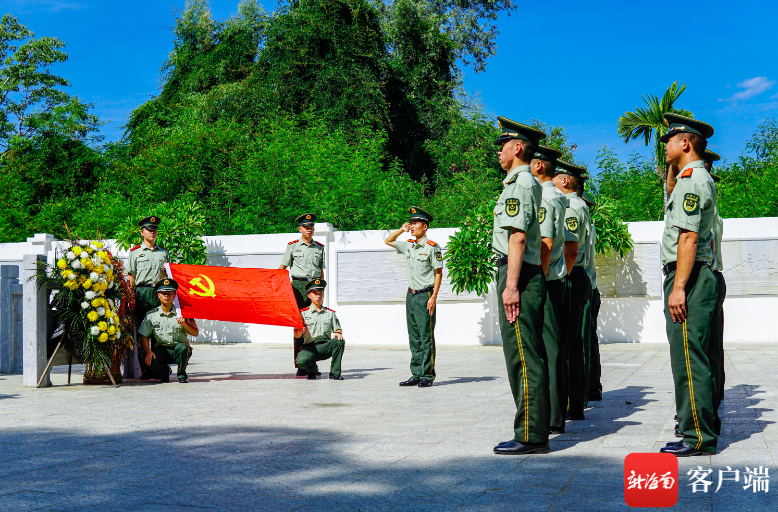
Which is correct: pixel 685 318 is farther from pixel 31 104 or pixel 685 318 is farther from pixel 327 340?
pixel 31 104

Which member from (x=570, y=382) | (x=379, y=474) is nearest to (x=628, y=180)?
(x=570, y=382)

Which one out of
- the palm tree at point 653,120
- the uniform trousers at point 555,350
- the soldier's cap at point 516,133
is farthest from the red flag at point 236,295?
the palm tree at point 653,120

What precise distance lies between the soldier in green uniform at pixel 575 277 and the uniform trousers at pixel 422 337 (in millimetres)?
2181

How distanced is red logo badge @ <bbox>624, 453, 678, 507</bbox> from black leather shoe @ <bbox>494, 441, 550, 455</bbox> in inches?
21.3

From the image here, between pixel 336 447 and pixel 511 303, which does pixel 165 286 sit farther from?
pixel 511 303

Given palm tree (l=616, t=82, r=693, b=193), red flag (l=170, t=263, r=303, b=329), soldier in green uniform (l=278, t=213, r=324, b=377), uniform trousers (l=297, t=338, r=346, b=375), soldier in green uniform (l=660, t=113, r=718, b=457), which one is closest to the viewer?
soldier in green uniform (l=660, t=113, r=718, b=457)

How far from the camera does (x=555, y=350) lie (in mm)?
5180

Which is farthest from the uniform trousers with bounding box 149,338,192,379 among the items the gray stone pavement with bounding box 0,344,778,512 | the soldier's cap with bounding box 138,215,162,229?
the soldier's cap with bounding box 138,215,162,229

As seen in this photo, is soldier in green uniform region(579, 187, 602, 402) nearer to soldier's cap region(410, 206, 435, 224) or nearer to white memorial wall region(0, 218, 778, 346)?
soldier's cap region(410, 206, 435, 224)

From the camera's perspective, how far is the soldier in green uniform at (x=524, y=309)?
4.55m

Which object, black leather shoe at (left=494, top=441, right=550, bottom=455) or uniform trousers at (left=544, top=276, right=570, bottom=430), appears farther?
A: uniform trousers at (left=544, top=276, right=570, bottom=430)

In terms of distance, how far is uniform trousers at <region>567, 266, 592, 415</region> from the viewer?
5891 millimetres

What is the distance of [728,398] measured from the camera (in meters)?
6.92

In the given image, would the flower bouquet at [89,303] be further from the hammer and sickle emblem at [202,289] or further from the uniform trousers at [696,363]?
the uniform trousers at [696,363]
